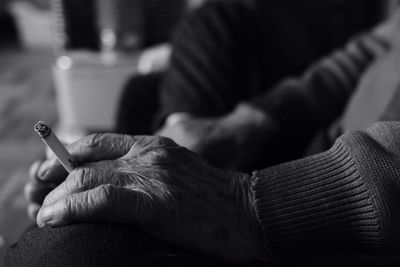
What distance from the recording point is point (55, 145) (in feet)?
1.93

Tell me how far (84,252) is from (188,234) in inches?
4.6

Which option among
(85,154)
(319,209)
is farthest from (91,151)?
(319,209)

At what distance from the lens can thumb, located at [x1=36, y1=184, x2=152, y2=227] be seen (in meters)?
0.55

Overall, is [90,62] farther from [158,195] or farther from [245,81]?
[158,195]

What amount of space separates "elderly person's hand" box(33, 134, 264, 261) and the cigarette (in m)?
0.02

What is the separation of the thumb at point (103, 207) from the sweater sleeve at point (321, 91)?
1.75 feet

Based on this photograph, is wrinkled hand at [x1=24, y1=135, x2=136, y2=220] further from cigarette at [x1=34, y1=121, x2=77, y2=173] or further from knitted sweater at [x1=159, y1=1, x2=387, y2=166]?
knitted sweater at [x1=159, y1=1, x2=387, y2=166]

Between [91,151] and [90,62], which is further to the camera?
[90,62]

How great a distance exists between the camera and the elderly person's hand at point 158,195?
557 mm

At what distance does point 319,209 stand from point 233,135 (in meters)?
0.43

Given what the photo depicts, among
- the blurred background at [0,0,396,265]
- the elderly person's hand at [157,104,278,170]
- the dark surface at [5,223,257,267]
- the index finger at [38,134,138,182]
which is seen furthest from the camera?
the blurred background at [0,0,396,265]

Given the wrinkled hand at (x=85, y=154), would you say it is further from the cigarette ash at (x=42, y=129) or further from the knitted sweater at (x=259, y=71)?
the knitted sweater at (x=259, y=71)

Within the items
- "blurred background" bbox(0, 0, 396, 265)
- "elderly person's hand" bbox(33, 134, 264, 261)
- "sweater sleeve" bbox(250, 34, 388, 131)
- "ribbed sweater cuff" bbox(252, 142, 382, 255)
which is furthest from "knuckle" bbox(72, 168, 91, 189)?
"blurred background" bbox(0, 0, 396, 265)

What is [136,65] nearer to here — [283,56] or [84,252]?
[283,56]
